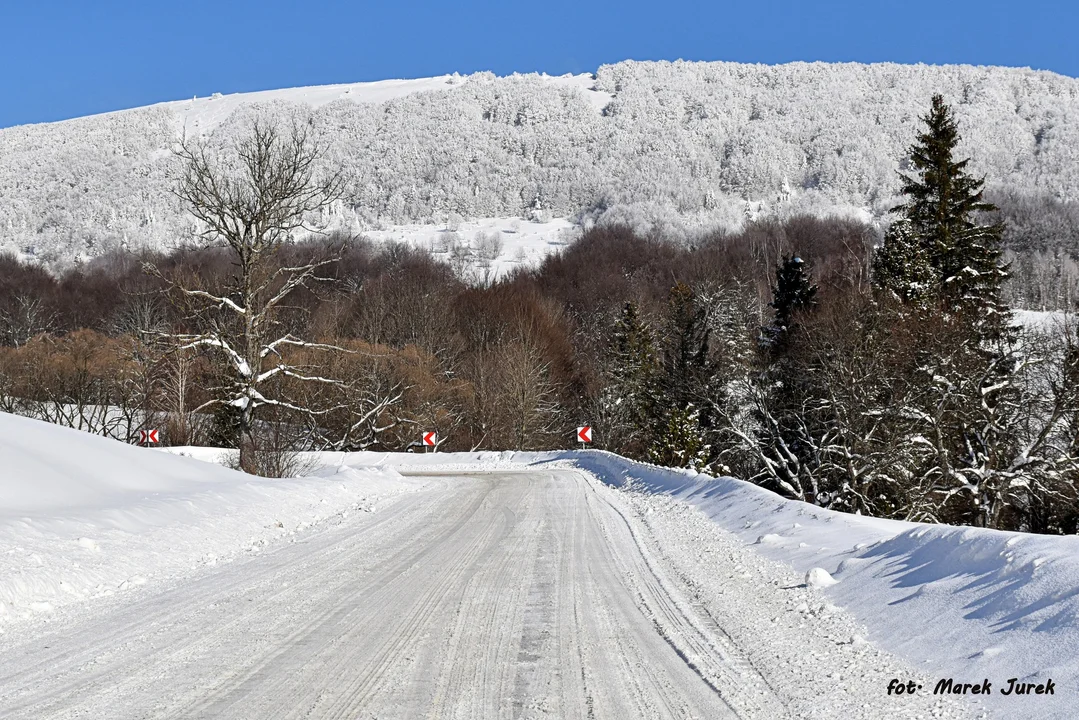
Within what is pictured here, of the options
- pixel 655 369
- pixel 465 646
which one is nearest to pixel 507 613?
pixel 465 646

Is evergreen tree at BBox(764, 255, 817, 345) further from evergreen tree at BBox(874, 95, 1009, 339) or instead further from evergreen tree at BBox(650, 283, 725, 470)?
evergreen tree at BBox(874, 95, 1009, 339)

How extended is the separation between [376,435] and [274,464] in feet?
94.5

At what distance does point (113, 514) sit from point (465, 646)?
7.05 meters

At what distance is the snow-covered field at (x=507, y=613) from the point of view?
192 inches

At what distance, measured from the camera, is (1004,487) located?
76.4 ft

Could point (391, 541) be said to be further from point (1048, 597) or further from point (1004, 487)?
point (1004, 487)

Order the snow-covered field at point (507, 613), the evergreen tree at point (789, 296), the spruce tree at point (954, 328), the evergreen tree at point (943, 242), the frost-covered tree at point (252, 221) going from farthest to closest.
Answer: the evergreen tree at point (789, 296), the evergreen tree at point (943, 242), the spruce tree at point (954, 328), the frost-covered tree at point (252, 221), the snow-covered field at point (507, 613)

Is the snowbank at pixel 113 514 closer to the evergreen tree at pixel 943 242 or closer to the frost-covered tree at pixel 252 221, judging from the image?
the frost-covered tree at pixel 252 221

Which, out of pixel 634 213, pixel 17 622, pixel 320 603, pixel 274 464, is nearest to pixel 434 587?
pixel 320 603

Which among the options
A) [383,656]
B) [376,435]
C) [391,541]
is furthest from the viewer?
→ [376,435]

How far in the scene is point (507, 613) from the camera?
704 centimetres

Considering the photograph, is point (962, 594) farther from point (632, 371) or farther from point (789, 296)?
point (632, 371)

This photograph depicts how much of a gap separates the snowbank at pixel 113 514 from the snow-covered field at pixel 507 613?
0.05 meters

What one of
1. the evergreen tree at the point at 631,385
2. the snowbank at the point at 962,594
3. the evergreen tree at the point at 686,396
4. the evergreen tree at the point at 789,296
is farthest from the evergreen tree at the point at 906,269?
the snowbank at the point at 962,594
